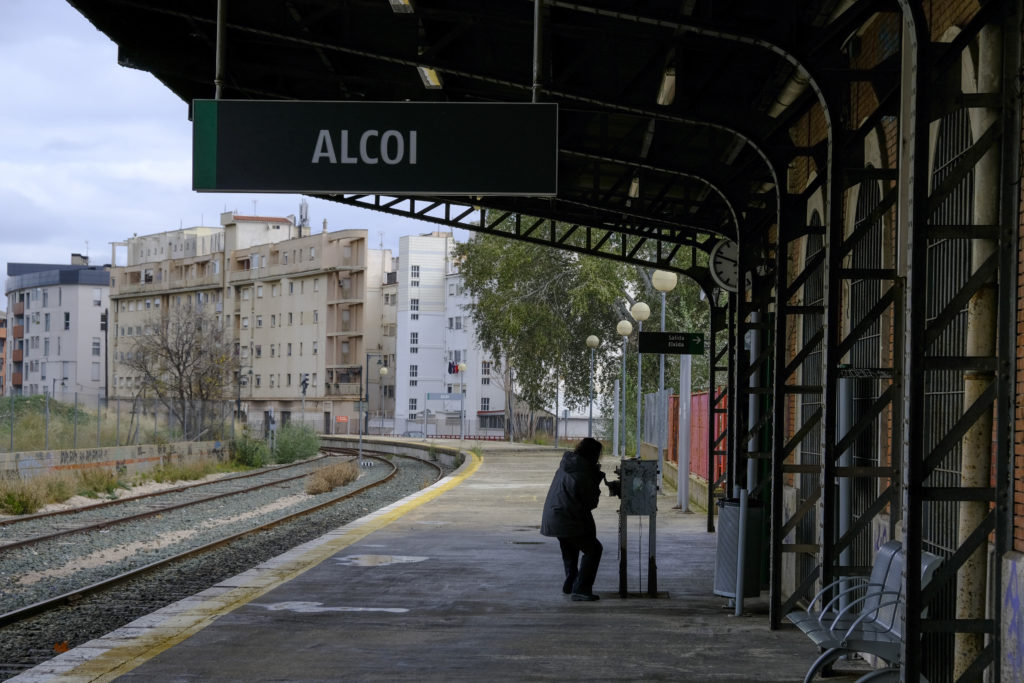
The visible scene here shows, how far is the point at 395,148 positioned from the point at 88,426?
3198cm

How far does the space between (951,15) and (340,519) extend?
18.5 metres

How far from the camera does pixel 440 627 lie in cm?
999

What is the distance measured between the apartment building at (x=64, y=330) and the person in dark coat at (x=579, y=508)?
376 feet

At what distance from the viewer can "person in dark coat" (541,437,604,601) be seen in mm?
11422

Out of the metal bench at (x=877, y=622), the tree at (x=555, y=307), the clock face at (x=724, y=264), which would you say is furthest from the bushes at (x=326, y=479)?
the metal bench at (x=877, y=622)

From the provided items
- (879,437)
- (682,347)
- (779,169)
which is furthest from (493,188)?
(682,347)

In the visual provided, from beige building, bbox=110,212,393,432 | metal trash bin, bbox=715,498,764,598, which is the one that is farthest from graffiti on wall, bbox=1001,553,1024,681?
beige building, bbox=110,212,393,432

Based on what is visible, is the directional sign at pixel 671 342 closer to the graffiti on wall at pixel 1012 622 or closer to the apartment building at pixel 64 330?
the graffiti on wall at pixel 1012 622

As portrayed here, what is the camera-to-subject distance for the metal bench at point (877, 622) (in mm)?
6570

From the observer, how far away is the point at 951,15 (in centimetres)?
766

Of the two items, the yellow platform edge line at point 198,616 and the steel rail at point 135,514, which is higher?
the yellow platform edge line at point 198,616

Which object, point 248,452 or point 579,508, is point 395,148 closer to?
point 579,508

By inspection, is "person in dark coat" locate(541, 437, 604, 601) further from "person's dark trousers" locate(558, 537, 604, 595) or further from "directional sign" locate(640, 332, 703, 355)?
"directional sign" locate(640, 332, 703, 355)

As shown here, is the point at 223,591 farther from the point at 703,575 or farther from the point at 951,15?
the point at 951,15
